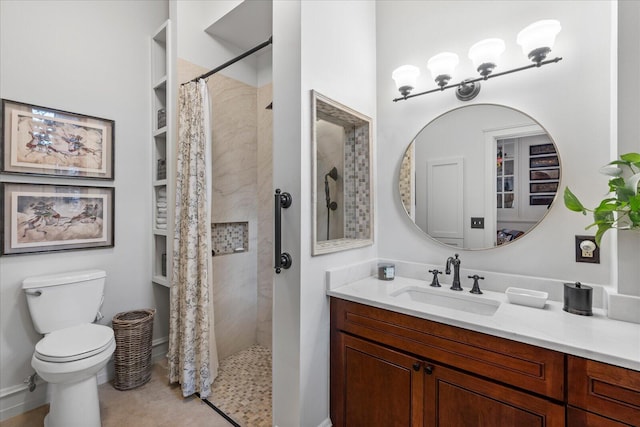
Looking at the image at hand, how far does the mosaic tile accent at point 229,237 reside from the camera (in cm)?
250

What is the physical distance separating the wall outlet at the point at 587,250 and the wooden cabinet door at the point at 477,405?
28.4 inches

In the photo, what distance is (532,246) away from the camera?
1506 mm

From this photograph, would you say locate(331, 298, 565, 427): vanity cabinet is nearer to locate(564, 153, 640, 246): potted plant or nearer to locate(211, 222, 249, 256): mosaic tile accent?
locate(564, 153, 640, 246): potted plant

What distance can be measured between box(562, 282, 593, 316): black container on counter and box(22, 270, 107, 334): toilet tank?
8.71 ft

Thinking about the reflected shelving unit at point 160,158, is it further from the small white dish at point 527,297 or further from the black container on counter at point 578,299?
the black container on counter at point 578,299

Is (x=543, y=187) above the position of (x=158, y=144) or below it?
below

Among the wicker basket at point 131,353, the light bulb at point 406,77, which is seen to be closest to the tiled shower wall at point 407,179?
the light bulb at point 406,77

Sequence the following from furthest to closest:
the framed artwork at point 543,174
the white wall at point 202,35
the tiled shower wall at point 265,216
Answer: the tiled shower wall at point 265,216 → the white wall at point 202,35 → the framed artwork at point 543,174

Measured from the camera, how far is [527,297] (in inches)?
53.2

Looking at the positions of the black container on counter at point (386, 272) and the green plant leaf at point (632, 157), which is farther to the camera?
the black container on counter at point (386, 272)

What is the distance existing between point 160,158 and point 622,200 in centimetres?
283

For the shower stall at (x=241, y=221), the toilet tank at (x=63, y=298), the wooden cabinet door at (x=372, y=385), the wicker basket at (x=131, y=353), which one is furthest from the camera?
the shower stall at (x=241, y=221)

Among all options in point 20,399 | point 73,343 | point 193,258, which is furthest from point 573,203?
point 20,399

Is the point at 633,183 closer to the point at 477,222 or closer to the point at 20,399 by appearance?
the point at 477,222
